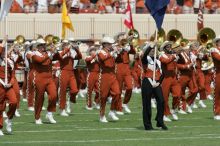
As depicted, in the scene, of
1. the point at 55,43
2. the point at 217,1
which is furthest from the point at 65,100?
the point at 217,1

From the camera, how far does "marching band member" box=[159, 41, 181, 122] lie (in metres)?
27.8

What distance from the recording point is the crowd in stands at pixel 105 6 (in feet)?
150

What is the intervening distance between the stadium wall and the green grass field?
14.9 metres

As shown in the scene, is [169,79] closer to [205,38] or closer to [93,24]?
[205,38]

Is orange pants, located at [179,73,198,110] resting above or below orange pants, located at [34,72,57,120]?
below

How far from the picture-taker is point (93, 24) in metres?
46.2

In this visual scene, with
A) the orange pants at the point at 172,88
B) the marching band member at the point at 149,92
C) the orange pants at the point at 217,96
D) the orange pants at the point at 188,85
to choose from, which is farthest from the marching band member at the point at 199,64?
the marching band member at the point at 149,92

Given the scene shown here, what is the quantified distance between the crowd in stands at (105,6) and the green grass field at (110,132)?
618 inches

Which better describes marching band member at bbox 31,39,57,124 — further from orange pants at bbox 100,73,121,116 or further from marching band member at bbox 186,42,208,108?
marching band member at bbox 186,42,208,108

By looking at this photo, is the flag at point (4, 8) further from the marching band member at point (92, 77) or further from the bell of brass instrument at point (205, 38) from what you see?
the bell of brass instrument at point (205, 38)

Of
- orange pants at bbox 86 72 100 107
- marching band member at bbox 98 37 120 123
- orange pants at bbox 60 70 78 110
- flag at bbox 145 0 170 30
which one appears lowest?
orange pants at bbox 86 72 100 107

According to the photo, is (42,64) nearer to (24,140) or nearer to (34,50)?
(34,50)

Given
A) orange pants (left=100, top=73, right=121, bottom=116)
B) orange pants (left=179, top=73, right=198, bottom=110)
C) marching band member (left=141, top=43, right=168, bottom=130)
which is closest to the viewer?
marching band member (left=141, top=43, right=168, bottom=130)

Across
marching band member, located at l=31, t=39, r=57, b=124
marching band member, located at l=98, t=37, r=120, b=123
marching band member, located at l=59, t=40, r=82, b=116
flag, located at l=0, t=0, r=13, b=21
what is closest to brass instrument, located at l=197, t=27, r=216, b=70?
marching band member, located at l=59, t=40, r=82, b=116
